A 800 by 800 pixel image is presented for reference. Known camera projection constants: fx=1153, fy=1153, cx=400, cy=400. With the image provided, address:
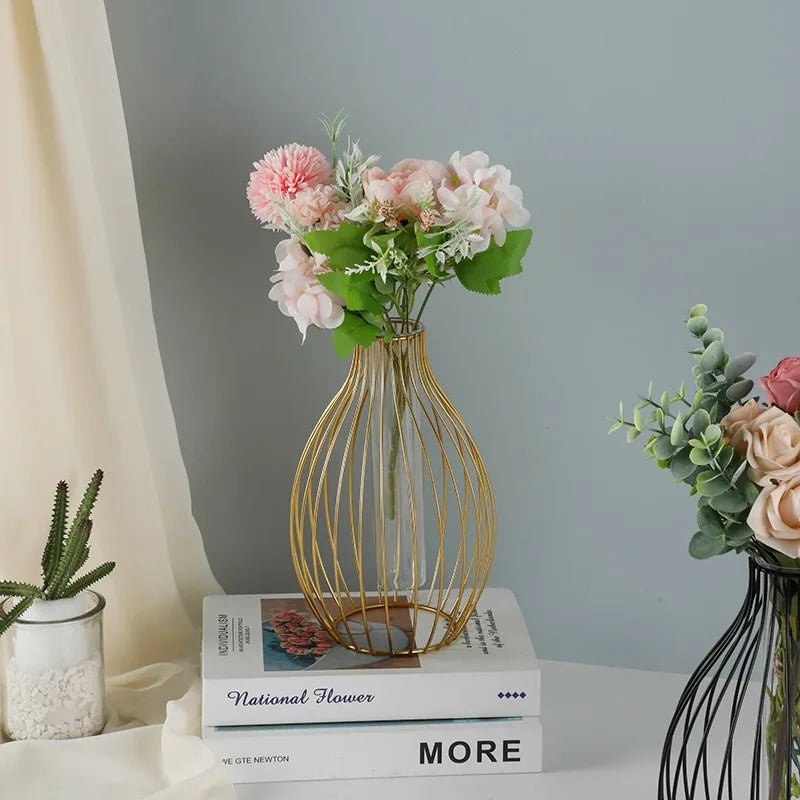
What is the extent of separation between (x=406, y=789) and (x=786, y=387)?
55 centimetres

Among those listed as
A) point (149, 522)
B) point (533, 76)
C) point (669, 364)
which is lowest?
point (149, 522)

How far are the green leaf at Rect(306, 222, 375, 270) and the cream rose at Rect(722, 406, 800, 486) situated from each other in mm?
400

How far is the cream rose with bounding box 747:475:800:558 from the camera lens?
0.76m

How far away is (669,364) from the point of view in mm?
1301

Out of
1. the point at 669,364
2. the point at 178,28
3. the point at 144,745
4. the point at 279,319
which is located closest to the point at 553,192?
the point at 669,364

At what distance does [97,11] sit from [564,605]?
0.86m

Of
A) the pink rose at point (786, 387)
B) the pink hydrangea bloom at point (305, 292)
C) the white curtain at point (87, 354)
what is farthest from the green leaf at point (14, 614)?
the pink rose at point (786, 387)

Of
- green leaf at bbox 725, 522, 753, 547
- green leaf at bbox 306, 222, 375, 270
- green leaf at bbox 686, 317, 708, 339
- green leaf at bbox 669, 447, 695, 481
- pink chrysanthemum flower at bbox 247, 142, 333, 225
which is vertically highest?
pink chrysanthemum flower at bbox 247, 142, 333, 225

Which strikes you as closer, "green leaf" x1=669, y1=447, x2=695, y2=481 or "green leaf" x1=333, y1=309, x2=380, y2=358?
"green leaf" x1=669, y1=447, x2=695, y2=481

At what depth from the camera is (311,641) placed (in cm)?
120

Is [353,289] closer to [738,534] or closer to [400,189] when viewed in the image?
[400,189]

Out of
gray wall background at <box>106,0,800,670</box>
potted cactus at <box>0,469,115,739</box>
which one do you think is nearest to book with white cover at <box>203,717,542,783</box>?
potted cactus at <box>0,469,115,739</box>

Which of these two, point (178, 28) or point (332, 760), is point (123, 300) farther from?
point (332, 760)

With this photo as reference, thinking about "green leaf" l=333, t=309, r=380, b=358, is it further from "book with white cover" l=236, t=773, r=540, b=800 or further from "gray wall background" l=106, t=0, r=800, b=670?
Result: "book with white cover" l=236, t=773, r=540, b=800
